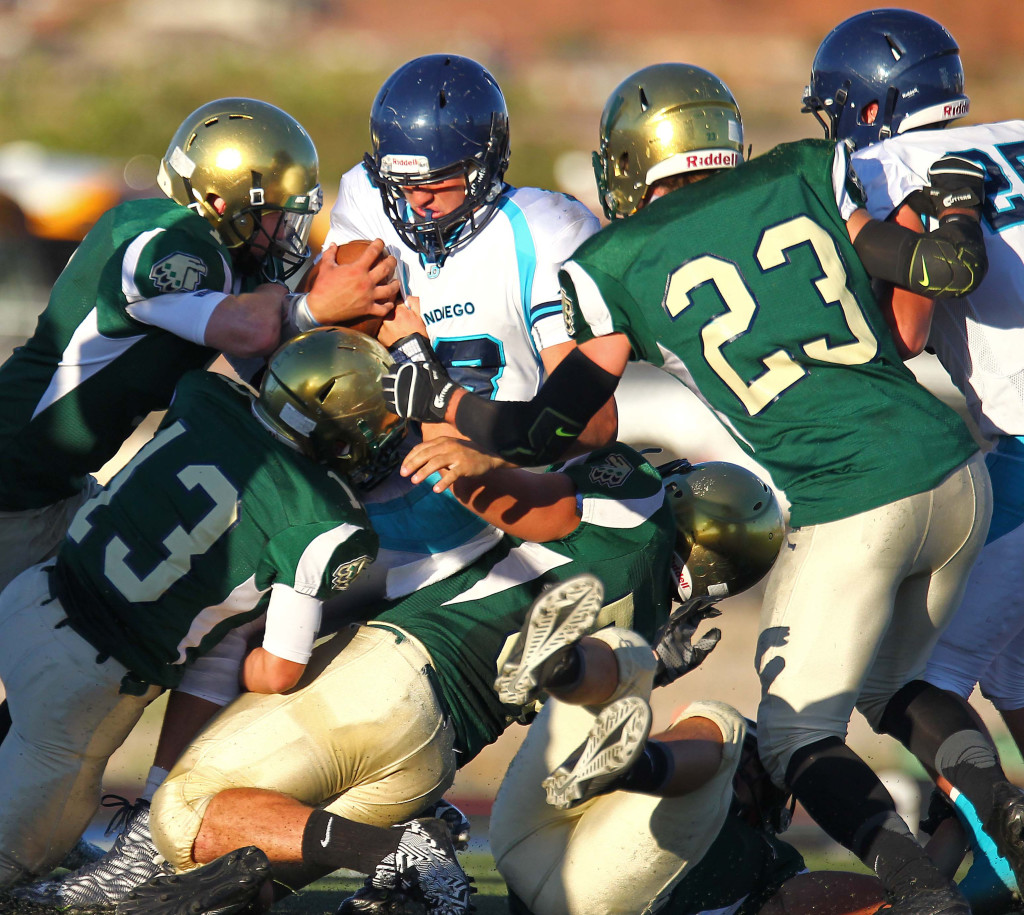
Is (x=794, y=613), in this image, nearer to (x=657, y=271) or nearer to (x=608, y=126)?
(x=657, y=271)

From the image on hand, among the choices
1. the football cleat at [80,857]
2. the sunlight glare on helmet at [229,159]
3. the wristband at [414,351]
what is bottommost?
the football cleat at [80,857]

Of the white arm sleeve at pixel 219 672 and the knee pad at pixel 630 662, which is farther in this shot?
the white arm sleeve at pixel 219 672

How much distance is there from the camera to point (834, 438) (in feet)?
10.4

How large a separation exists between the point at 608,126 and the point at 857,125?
94cm

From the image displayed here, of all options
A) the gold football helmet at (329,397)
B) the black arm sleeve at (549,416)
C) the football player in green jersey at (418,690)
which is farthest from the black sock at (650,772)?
the gold football helmet at (329,397)

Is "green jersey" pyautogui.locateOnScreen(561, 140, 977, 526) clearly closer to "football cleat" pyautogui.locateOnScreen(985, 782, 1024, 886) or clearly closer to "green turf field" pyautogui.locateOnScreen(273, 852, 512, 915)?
"football cleat" pyautogui.locateOnScreen(985, 782, 1024, 886)

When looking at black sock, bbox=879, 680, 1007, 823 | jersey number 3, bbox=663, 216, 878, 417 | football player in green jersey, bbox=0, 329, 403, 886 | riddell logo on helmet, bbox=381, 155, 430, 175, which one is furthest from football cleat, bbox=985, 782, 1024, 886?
riddell logo on helmet, bbox=381, 155, 430, 175

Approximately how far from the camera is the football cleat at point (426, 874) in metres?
3.02

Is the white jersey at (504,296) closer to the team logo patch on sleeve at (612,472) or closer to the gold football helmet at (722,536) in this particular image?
the team logo patch on sleeve at (612,472)

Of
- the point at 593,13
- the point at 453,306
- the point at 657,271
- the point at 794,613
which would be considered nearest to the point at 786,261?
the point at 657,271

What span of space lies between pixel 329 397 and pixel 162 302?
670mm

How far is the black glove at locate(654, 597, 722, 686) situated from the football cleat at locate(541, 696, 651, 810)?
21.9 inches

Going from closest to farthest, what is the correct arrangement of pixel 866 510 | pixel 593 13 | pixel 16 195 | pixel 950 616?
pixel 866 510 < pixel 950 616 < pixel 16 195 < pixel 593 13

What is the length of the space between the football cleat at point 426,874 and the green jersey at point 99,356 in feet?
5.43
